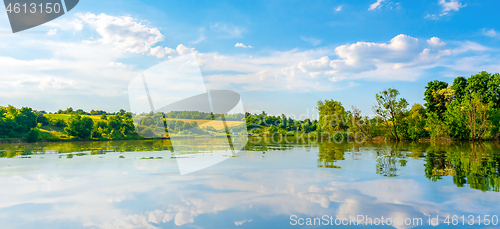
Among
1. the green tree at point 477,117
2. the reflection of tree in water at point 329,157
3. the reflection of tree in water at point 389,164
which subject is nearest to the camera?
the reflection of tree in water at point 389,164

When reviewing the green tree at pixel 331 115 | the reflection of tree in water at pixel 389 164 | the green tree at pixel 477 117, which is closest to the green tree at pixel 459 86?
the green tree at pixel 477 117

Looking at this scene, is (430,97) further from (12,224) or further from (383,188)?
(12,224)

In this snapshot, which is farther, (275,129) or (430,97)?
(275,129)

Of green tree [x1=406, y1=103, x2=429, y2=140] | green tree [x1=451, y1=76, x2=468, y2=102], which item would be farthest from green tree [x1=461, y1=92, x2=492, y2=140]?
green tree [x1=451, y1=76, x2=468, y2=102]

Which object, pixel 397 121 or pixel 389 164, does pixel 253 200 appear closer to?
pixel 389 164

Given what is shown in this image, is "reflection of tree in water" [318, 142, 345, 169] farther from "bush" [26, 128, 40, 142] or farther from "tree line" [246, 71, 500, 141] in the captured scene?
"bush" [26, 128, 40, 142]

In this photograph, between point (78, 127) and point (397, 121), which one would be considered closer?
point (397, 121)

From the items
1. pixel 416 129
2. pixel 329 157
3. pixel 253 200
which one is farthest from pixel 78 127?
pixel 416 129

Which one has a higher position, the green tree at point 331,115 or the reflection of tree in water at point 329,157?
the green tree at point 331,115

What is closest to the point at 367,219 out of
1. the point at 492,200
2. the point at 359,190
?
the point at 359,190

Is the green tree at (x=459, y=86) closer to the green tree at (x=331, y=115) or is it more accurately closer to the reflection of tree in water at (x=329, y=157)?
the green tree at (x=331, y=115)

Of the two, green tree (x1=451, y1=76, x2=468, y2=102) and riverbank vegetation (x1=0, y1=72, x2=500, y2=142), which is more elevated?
green tree (x1=451, y1=76, x2=468, y2=102)

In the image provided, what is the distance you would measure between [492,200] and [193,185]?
7.31 m

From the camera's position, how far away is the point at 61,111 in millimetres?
100000
